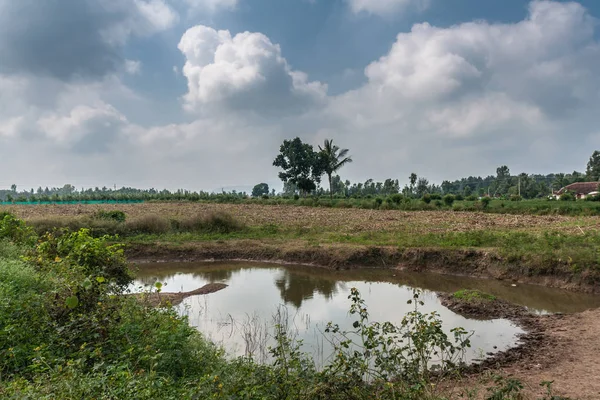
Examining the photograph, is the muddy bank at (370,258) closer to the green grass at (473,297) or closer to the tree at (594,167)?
the green grass at (473,297)

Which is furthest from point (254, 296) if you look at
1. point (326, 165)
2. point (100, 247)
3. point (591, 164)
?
point (591, 164)

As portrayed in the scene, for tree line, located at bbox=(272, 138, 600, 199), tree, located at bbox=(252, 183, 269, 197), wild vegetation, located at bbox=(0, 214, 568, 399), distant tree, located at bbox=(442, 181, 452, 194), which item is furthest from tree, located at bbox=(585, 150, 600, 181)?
A: wild vegetation, located at bbox=(0, 214, 568, 399)

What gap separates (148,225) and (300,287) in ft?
33.9

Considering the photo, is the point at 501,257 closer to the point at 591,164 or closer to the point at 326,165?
the point at 326,165

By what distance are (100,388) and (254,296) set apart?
23.3 feet

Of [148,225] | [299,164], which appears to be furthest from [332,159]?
[148,225]

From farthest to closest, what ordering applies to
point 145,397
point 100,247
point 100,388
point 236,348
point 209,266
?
point 209,266 < point 100,247 < point 236,348 < point 100,388 < point 145,397

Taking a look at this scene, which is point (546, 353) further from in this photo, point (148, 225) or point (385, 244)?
point (148, 225)

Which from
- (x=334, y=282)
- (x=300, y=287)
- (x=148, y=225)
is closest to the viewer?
(x=300, y=287)

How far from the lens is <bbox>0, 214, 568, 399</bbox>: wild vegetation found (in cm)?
349

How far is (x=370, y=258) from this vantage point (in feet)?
46.2

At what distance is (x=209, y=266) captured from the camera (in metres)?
14.8

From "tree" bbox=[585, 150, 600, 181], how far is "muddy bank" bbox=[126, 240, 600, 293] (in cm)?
7303

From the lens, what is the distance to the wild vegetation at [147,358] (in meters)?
3.49
